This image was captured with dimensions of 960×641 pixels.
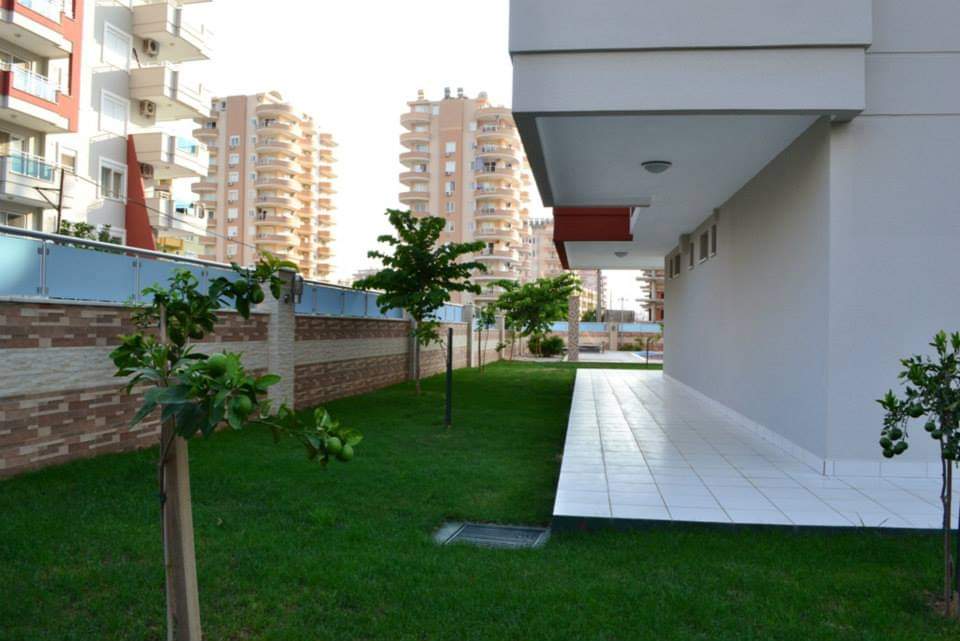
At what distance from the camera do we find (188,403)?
206cm

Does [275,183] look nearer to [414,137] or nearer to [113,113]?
[414,137]

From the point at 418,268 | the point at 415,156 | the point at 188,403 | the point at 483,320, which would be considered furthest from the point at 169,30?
the point at 415,156

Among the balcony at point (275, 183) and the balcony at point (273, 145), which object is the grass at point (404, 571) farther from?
the balcony at point (273, 145)

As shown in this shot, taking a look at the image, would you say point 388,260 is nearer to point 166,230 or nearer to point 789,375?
point 789,375

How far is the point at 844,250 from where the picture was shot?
6914mm

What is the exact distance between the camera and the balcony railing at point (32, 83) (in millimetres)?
19844

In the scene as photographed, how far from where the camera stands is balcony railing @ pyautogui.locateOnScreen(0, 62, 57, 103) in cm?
1984

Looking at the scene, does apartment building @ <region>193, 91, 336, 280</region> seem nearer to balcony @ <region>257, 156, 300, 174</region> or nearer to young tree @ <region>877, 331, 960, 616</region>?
balcony @ <region>257, 156, 300, 174</region>

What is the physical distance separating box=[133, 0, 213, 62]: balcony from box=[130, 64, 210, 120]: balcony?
0.96 meters

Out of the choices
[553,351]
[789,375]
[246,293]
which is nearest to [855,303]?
[789,375]

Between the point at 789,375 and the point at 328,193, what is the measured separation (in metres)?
76.6

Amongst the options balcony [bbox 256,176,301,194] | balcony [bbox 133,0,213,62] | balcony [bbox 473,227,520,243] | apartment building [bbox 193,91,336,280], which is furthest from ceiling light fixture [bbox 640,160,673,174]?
balcony [bbox 256,176,301,194]

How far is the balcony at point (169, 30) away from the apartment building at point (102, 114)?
0.13ft

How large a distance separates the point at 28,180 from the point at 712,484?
69.4 ft
